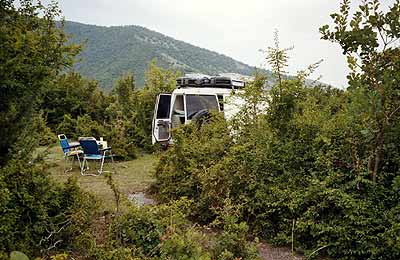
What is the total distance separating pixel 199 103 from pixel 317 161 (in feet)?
20.5

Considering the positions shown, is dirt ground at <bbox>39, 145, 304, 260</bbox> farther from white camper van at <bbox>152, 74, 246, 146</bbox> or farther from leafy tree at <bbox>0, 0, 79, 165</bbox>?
white camper van at <bbox>152, 74, 246, 146</bbox>

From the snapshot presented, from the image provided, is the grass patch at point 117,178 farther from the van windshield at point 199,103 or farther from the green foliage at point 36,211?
the van windshield at point 199,103

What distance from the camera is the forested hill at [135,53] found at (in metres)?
41.2

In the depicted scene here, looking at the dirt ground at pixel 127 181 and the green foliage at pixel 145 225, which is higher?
the green foliage at pixel 145 225

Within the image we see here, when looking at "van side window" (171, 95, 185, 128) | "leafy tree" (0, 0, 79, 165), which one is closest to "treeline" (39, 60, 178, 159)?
"van side window" (171, 95, 185, 128)

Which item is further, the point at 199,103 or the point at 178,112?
the point at 178,112

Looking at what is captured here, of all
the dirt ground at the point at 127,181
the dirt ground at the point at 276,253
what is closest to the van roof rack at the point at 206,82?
the dirt ground at the point at 127,181

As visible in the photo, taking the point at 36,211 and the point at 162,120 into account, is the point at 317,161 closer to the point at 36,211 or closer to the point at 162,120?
the point at 36,211

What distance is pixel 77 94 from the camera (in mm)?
16141

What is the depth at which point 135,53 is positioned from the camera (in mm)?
45344

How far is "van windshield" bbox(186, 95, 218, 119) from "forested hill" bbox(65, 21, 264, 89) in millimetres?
25009

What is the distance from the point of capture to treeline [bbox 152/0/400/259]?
425 centimetres

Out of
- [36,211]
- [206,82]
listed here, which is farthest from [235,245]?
[206,82]

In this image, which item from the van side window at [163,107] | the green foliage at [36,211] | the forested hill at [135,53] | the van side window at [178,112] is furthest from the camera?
the forested hill at [135,53]
